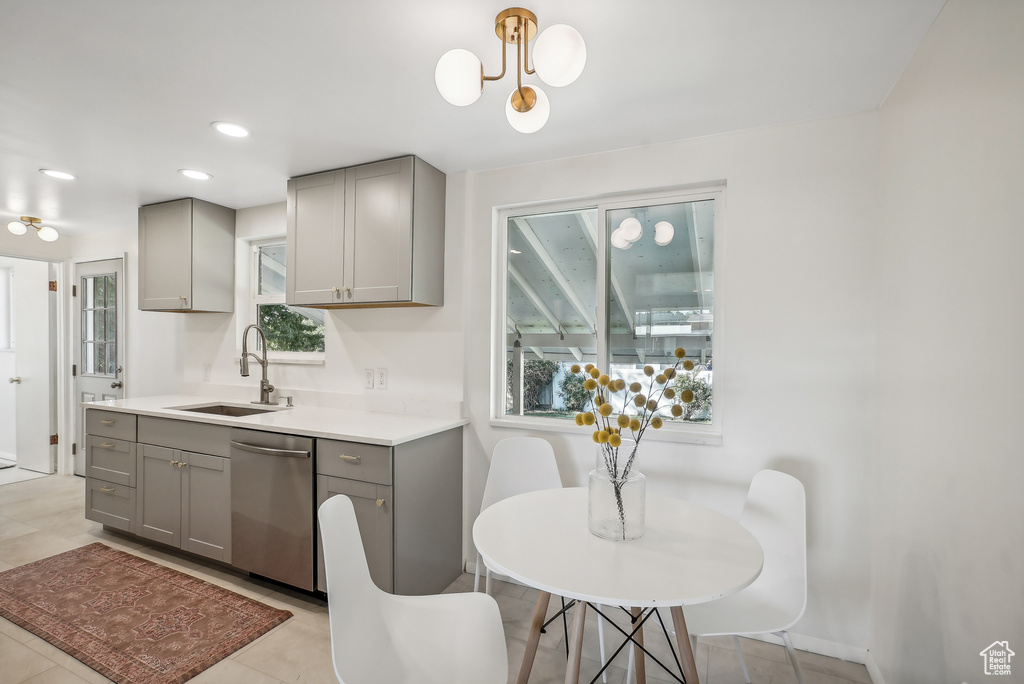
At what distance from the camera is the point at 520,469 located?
2.41 meters

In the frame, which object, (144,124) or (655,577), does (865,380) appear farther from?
(144,124)

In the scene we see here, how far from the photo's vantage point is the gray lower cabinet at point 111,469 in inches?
123

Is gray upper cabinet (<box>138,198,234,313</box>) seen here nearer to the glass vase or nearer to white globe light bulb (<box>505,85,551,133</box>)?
white globe light bulb (<box>505,85,551,133</box>)

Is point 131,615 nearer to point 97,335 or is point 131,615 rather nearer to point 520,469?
point 520,469

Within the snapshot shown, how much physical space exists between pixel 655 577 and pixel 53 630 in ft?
9.00

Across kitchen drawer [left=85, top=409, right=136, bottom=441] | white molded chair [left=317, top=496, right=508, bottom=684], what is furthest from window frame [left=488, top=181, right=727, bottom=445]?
kitchen drawer [left=85, top=409, right=136, bottom=441]

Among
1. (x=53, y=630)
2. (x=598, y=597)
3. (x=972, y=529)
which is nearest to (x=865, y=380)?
(x=972, y=529)

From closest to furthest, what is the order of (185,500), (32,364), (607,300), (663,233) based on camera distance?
(663,233), (607,300), (185,500), (32,364)

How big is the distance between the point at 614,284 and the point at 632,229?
12.2 inches

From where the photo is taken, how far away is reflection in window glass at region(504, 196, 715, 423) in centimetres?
244

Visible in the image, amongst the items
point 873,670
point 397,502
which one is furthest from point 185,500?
point 873,670

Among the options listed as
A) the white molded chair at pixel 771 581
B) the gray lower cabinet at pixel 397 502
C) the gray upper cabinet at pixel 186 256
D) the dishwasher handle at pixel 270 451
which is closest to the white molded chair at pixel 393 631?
the white molded chair at pixel 771 581

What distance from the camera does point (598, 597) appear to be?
3.67ft

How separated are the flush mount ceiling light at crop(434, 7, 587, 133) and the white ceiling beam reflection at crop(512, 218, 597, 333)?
1.35 metres
